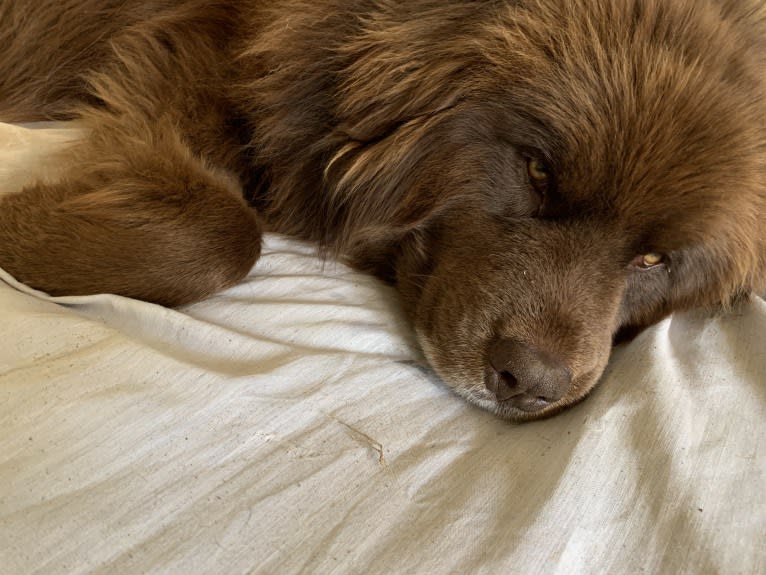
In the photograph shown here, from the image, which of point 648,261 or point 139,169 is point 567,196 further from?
point 139,169

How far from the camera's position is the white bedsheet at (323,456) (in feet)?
3.53

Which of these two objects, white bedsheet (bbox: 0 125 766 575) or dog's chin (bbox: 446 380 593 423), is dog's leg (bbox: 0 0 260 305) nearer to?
white bedsheet (bbox: 0 125 766 575)

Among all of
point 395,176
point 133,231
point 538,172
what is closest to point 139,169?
point 133,231

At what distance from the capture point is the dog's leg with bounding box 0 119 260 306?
1503 millimetres

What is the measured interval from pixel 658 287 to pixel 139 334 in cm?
134

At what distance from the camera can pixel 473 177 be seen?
1.63m

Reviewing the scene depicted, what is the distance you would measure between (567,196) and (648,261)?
1.08 ft

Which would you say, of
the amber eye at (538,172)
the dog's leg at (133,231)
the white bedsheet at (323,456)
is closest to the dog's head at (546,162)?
the amber eye at (538,172)

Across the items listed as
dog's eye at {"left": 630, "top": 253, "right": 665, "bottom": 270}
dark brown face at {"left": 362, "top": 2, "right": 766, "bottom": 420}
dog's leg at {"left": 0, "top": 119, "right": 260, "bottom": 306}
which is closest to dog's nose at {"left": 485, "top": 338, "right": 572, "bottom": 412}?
dark brown face at {"left": 362, "top": 2, "right": 766, "bottom": 420}

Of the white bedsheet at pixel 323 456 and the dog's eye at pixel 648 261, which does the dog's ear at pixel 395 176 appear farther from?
the dog's eye at pixel 648 261

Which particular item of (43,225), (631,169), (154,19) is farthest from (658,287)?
(154,19)

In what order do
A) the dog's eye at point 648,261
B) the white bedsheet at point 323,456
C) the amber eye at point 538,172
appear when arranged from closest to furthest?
1. the white bedsheet at point 323,456
2. the amber eye at point 538,172
3. the dog's eye at point 648,261

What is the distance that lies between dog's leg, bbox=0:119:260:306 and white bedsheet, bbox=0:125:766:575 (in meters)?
0.06

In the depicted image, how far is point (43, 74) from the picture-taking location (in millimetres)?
2252
